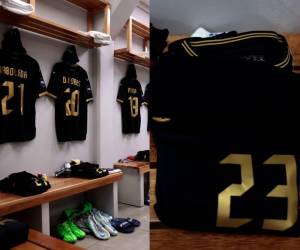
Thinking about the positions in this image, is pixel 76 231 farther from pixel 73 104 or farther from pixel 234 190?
pixel 234 190

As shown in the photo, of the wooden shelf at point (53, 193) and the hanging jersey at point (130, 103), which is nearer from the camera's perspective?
the wooden shelf at point (53, 193)

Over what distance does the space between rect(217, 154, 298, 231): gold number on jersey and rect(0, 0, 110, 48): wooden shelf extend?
6.08 feet

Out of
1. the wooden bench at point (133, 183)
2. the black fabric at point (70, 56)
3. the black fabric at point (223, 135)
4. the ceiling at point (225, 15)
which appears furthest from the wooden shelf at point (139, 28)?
the black fabric at point (223, 135)

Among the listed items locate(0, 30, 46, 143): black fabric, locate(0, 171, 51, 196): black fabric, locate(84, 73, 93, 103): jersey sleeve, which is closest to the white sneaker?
locate(0, 30, 46, 143): black fabric

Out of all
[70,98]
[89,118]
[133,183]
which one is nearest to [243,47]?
[70,98]

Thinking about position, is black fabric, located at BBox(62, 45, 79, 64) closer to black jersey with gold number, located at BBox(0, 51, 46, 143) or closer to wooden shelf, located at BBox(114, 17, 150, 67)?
black jersey with gold number, located at BBox(0, 51, 46, 143)

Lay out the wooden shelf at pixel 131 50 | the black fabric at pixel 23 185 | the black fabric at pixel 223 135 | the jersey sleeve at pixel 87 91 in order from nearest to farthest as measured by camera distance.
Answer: the black fabric at pixel 223 135, the black fabric at pixel 23 185, the jersey sleeve at pixel 87 91, the wooden shelf at pixel 131 50

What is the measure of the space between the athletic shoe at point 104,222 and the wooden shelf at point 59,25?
1.57 meters

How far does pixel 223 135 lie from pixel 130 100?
2739 millimetres

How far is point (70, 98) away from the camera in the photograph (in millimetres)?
2365

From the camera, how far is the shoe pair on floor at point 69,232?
82.1 inches

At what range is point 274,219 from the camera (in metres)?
0.43

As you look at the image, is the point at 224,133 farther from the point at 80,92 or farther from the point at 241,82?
the point at 80,92

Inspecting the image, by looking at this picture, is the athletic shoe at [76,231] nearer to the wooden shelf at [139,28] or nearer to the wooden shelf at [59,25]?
the wooden shelf at [59,25]
